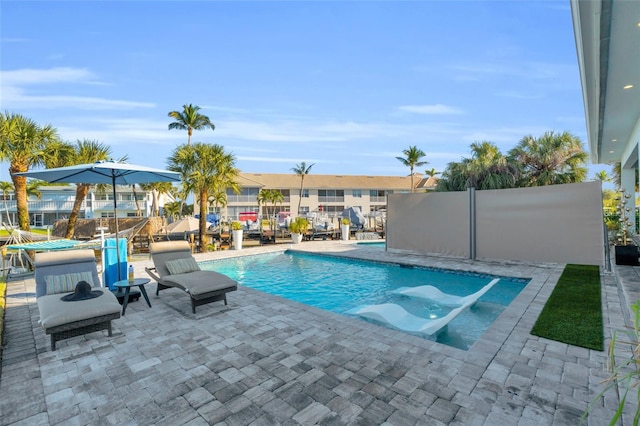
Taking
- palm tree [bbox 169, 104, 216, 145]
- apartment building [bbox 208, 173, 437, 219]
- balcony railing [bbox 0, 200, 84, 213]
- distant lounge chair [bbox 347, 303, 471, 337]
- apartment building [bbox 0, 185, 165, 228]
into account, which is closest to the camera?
distant lounge chair [bbox 347, 303, 471, 337]

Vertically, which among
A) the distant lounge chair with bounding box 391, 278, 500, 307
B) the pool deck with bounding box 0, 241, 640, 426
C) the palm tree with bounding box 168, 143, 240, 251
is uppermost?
the palm tree with bounding box 168, 143, 240, 251

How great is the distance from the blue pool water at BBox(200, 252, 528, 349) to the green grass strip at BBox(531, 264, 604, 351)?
1.00 m

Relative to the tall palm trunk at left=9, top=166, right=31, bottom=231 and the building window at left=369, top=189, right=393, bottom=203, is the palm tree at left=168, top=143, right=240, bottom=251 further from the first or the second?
the building window at left=369, top=189, right=393, bottom=203

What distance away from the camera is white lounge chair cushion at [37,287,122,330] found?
4164 mm

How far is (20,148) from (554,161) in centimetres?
2377

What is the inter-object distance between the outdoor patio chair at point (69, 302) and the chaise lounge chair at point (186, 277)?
1.11m

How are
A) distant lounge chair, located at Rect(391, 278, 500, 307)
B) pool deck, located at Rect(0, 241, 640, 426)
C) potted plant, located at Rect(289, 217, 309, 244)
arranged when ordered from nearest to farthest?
pool deck, located at Rect(0, 241, 640, 426), distant lounge chair, located at Rect(391, 278, 500, 307), potted plant, located at Rect(289, 217, 309, 244)

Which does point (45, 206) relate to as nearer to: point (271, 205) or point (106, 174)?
point (271, 205)

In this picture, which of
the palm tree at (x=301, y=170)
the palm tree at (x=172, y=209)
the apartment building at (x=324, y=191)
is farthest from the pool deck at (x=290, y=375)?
the palm tree at (x=172, y=209)

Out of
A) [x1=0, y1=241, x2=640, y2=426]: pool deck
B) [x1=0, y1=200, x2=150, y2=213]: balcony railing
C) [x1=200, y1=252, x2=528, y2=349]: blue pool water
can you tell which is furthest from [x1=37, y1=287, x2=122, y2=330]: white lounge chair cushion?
[x1=0, y1=200, x2=150, y2=213]: balcony railing

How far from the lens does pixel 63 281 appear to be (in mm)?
5430

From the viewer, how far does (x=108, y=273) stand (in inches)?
271

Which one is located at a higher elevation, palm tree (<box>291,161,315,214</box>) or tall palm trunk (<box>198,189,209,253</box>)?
palm tree (<box>291,161,315,214</box>)

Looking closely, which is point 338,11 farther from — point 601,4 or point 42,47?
point 42,47
